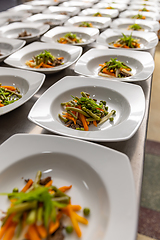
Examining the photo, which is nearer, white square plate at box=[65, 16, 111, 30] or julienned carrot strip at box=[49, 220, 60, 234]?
julienned carrot strip at box=[49, 220, 60, 234]

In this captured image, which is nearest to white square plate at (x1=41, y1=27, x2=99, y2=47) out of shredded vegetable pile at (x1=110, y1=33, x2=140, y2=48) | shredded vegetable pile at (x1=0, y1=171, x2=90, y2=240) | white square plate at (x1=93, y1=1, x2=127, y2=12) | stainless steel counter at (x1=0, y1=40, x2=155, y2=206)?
shredded vegetable pile at (x1=110, y1=33, x2=140, y2=48)

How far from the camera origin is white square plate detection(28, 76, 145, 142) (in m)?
1.05

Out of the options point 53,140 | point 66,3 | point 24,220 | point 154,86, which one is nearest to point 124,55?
point 53,140

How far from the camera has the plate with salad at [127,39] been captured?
228 cm

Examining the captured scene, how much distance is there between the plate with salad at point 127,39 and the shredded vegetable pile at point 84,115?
3.89 ft

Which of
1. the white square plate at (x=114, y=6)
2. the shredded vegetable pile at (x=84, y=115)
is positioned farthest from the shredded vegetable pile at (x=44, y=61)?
the white square plate at (x=114, y=6)

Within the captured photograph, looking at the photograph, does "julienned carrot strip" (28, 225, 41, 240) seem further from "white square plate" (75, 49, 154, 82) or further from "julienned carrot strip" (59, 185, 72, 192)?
"white square plate" (75, 49, 154, 82)

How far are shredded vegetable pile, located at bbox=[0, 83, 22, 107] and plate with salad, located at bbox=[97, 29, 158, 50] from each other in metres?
1.19

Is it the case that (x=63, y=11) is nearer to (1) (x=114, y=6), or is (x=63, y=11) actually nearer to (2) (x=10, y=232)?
(1) (x=114, y=6)

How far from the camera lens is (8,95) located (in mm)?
1494

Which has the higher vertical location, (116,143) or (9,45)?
(9,45)

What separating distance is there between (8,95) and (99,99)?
2.12 ft

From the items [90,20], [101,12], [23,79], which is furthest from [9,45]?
[101,12]

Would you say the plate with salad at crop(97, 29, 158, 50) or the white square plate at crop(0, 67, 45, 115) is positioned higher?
the white square plate at crop(0, 67, 45, 115)
